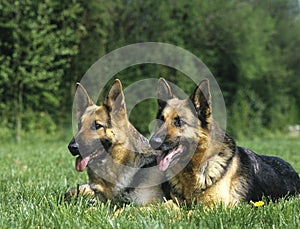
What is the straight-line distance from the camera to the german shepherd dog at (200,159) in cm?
432

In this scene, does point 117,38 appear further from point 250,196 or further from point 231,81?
point 250,196

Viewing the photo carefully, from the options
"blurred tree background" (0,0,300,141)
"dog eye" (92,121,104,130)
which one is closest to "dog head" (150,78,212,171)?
"dog eye" (92,121,104,130)

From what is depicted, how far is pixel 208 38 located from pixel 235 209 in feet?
59.7

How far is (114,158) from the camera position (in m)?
4.72

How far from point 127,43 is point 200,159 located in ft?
45.6

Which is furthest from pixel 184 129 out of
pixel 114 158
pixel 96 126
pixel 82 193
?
pixel 82 193

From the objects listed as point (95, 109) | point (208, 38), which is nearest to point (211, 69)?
point (208, 38)

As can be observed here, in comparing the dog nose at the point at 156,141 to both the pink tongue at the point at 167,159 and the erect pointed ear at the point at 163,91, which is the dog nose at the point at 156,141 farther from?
the erect pointed ear at the point at 163,91

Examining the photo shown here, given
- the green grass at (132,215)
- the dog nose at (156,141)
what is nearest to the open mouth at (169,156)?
the dog nose at (156,141)

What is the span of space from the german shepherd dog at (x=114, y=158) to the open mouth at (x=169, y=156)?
29cm

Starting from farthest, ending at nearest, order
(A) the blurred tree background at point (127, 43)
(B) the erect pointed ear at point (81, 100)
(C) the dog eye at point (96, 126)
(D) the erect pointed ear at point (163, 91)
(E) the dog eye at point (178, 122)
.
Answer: (A) the blurred tree background at point (127, 43)
(B) the erect pointed ear at point (81, 100)
(D) the erect pointed ear at point (163, 91)
(C) the dog eye at point (96, 126)
(E) the dog eye at point (178, 122)

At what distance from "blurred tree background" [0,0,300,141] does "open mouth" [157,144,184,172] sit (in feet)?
36.4

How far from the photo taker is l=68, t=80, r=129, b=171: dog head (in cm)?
454

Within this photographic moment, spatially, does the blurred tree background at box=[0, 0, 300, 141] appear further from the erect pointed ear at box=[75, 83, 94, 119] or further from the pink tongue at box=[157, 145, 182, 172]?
the pink tongue at box=[157, 145, 182, 172]
